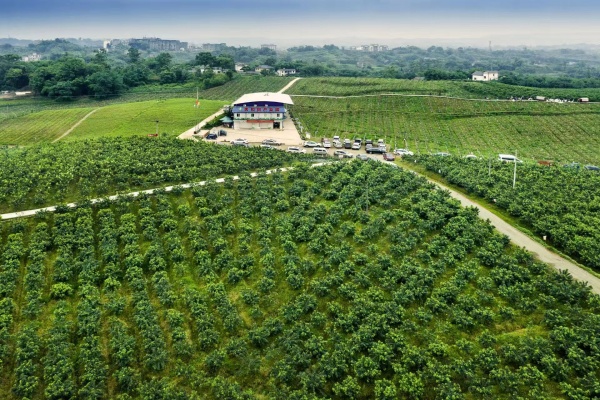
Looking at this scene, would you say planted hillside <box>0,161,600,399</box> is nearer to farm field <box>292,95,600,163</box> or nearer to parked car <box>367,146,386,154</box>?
parked car <box>367,146,386,154</box>

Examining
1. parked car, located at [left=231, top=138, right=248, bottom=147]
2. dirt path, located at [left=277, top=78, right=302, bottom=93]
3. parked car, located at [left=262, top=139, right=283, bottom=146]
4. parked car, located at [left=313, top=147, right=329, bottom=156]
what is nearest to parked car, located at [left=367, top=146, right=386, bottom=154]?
parked car, located at [left=313, top=147, right=329, bottom=156]

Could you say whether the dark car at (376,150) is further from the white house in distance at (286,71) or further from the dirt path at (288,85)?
the white house in distance at (286,71)

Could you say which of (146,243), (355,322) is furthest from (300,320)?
(146,243)

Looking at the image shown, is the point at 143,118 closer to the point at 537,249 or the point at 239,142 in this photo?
the point at 239,142

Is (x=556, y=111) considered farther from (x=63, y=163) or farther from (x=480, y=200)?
(x=63, y=163)

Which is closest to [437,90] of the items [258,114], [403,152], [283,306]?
[403,152]

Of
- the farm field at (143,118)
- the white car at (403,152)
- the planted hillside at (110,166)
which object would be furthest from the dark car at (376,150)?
the farm field at (143,118)
